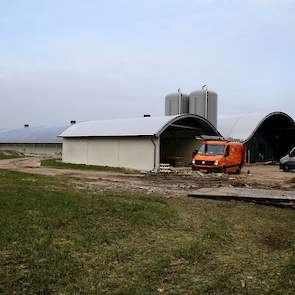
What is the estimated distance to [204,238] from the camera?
7.03 meters

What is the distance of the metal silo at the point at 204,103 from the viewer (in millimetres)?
35875

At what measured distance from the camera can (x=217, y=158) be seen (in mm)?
23859

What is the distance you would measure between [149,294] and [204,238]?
2.73m

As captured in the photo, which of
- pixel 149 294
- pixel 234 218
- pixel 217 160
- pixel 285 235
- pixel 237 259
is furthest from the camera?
pixel 217 160

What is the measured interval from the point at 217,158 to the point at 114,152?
7.83m

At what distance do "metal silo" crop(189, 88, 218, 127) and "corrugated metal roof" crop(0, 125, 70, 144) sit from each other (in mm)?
16629

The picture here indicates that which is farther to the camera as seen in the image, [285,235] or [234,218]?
[234,218]

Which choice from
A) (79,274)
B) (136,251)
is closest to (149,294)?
(79,274)

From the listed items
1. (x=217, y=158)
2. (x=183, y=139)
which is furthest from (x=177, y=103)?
(x=217, y=158)

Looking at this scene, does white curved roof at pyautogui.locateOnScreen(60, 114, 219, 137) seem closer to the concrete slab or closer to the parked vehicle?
the parked vehicle

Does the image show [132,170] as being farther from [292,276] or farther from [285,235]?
[292,276]

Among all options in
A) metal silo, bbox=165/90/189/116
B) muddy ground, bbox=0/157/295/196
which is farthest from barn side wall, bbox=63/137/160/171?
metal silo, bbox=165/90/189/116

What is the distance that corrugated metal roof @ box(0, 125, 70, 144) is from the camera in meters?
46.7

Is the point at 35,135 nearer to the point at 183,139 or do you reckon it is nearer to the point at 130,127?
the point at 183,139
